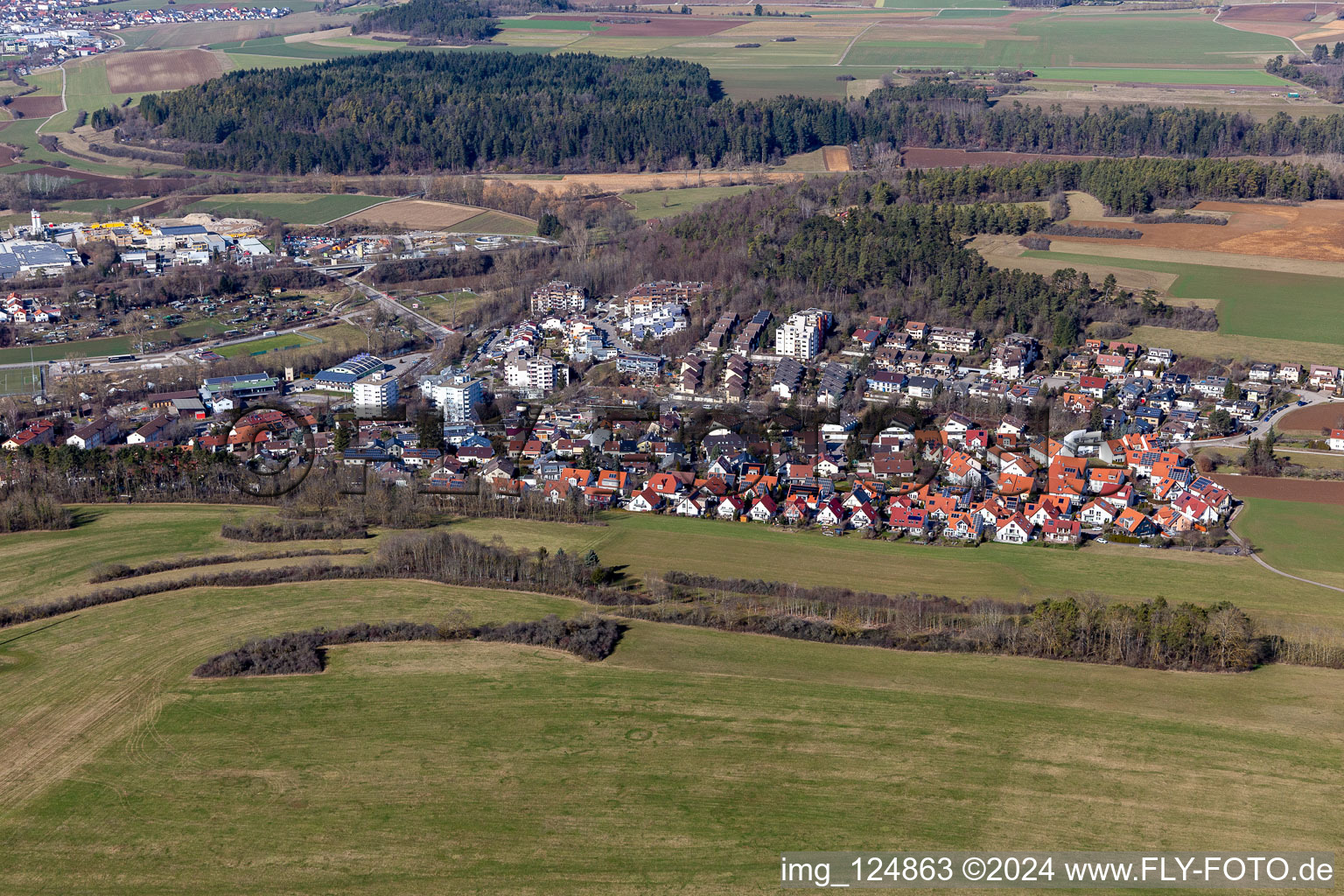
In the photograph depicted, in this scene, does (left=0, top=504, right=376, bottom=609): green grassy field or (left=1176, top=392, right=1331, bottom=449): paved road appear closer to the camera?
(left=0, top=504, right=376, bottom=609): green grassy field

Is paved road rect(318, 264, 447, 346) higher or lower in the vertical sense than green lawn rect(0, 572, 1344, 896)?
higher

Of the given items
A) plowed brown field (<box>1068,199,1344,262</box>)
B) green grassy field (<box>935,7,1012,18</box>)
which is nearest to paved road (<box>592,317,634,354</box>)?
plowed brown field (<box>1068,199,1344,262</box>)

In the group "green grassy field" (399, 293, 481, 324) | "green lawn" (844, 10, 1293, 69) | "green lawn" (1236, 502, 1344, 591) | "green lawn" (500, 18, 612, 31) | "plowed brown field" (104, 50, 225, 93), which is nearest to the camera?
"green lawn" (1236, 502, 1344, 591)

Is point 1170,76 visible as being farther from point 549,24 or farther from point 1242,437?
point 1242,437

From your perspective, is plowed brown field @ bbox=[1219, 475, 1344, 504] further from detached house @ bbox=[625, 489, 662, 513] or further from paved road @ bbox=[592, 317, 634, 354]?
paved road @ bbox=[592, 317, 634, 354]

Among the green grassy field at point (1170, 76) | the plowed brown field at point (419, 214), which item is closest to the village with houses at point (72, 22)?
the plowed brown field at point (419, 214)

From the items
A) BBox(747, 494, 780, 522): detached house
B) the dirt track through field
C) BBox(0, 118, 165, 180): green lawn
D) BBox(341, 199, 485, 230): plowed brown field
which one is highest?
the dirt track through field
